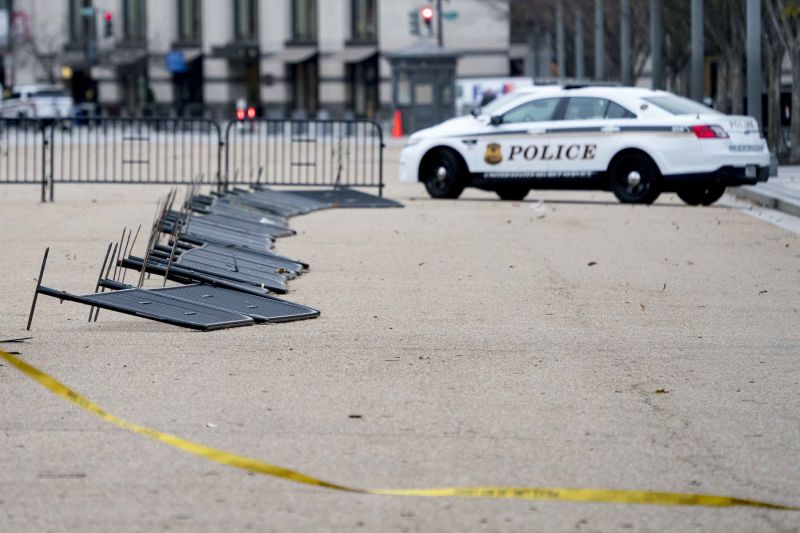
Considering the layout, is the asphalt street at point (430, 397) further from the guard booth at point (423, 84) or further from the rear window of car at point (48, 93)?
the rear window of car at point (48, 93)

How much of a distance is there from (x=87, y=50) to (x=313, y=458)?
71055mm

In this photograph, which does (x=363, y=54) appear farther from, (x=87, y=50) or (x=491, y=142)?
(x=491, y=142)

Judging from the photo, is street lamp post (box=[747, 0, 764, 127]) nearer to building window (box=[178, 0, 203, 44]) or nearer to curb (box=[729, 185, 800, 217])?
curb (box=[729, 185, 800, 217])

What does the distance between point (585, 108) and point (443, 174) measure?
2.31 m

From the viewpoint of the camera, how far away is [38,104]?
68250mm

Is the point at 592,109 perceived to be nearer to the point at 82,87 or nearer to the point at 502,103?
the point at 502,103

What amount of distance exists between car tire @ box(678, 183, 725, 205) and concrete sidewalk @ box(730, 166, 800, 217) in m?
0.72

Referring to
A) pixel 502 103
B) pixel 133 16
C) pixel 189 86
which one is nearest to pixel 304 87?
pixel 189 86

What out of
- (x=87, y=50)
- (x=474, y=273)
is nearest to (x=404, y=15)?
(x=87, y=50)

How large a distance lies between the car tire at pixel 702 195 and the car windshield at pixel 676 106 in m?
Answer: 1.19

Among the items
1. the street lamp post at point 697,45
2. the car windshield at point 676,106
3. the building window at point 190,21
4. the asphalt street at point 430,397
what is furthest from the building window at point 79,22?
the asphalt street at point 430,397

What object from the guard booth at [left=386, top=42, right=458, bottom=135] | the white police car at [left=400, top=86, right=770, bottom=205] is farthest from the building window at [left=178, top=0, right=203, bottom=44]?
the white police car at [left=400, top=86, right=770, bottom=205]

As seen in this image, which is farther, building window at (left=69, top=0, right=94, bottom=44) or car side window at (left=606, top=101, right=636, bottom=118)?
building window at (left=69, top=0, right=94, bottom=44)

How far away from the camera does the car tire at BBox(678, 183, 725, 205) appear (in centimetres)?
2372
